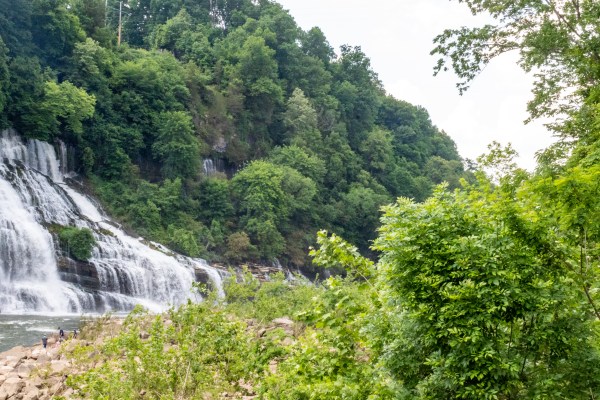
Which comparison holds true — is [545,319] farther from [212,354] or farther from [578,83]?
[578,83]

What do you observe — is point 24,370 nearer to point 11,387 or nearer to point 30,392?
point 11,387

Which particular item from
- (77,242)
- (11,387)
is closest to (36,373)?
(11,387)

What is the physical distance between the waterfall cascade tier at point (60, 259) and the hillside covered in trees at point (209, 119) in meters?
2.41

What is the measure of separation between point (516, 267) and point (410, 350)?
3.48 ft

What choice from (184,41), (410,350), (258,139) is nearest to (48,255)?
(410,350)

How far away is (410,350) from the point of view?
4664mm

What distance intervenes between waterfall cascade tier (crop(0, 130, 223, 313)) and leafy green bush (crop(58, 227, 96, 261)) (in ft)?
1.04

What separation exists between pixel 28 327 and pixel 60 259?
249 inches

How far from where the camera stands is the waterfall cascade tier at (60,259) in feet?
72.7

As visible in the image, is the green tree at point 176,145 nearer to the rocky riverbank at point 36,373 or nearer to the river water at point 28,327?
the river water at point 28,327

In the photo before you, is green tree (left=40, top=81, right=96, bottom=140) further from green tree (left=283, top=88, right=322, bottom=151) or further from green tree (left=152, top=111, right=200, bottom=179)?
green tree (left=283, top=88, right=322, bottom=151)

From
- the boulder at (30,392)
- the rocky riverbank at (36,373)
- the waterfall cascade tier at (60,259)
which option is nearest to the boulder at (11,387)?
the rocky riverbank at (36,373)

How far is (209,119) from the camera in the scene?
4222 centimetres

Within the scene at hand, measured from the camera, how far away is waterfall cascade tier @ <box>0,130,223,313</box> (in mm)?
22156
